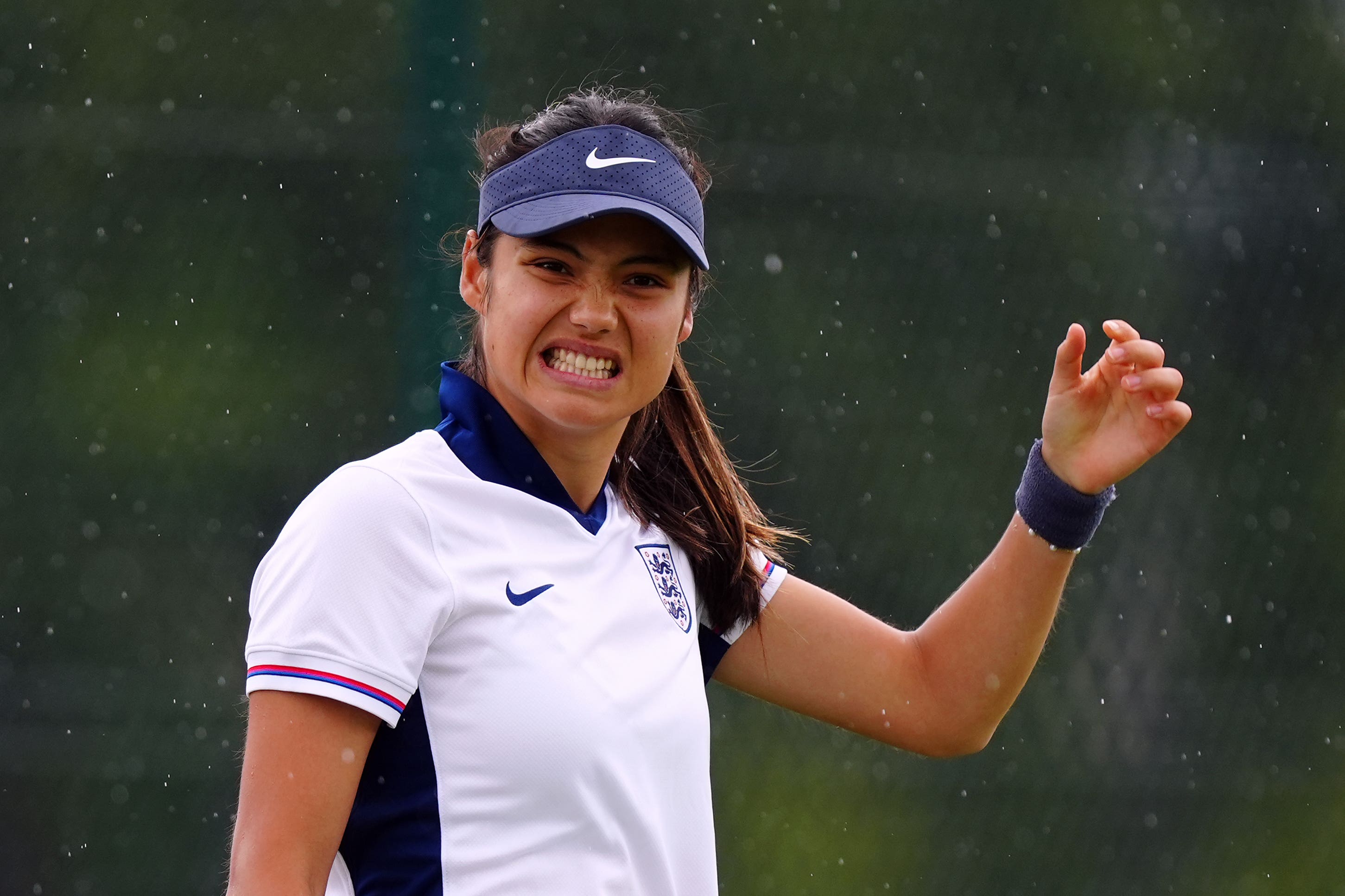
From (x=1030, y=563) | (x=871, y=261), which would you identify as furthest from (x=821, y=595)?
(x=871, y=261)

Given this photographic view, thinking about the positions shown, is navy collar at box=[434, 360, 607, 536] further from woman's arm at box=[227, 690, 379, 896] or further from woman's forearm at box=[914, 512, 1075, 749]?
woman's forearm at box=[914, 512, 1075, 749]

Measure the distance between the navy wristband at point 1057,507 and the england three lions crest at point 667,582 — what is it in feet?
1.50

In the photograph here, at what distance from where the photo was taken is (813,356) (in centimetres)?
317

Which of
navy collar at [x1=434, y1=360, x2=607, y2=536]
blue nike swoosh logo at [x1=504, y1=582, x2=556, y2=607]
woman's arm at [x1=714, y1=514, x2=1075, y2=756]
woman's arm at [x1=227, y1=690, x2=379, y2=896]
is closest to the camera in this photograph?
woman's arm at [x1=227, y1=690, x2=379, y2=896]

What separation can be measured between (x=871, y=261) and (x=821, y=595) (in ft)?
4.42

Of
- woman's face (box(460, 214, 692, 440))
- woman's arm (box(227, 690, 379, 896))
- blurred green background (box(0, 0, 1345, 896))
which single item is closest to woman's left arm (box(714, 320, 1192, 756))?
woman's face (box(460, 214, 692, 440))

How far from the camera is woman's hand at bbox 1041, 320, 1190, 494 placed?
1.74 meters

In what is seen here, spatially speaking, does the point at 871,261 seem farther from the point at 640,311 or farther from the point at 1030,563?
the point at 640,311

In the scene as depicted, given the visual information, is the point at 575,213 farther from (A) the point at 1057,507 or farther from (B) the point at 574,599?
(A) the point at 1057,507

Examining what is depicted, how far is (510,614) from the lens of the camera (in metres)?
1.48

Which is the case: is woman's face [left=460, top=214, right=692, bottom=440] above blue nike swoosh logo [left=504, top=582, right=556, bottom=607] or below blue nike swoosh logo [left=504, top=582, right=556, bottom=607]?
above

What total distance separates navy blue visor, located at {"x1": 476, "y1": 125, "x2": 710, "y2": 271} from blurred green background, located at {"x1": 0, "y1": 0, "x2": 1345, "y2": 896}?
4.50 feet

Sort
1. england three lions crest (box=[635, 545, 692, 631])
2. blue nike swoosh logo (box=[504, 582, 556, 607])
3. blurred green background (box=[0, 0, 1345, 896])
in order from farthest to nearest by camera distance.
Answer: blurred green background (box=[0, 0, 1345, 896]) → england three lions crest (box=[635, 545, 692, 631]) → blue nike swoosh logo (box=[504, 582, 556, 607])

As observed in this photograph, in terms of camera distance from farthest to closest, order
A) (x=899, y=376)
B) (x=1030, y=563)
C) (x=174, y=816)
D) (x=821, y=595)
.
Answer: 1. (x=899, y=376)
2. (x=174, y=816)
3. (x=821, y=595)
4. (x=1030, y=563)
